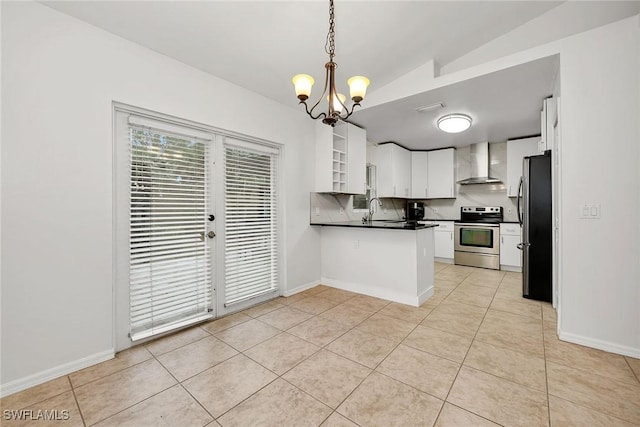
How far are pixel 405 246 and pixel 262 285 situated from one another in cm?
183

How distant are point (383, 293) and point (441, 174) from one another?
3541 millimetres

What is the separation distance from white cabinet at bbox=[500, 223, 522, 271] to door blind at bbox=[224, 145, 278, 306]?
13.4ft

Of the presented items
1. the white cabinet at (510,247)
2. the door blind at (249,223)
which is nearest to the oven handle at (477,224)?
the white cabinet at (510,247)

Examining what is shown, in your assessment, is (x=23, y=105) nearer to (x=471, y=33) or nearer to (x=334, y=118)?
(x=334, y=118)

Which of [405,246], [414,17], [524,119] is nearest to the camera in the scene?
[414,17]

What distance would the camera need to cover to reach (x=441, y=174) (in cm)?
578

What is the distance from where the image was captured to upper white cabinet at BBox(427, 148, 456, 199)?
5676 millimetres

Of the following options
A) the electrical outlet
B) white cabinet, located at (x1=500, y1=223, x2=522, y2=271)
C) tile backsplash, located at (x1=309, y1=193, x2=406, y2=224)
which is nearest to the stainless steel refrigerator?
the electrical outlet

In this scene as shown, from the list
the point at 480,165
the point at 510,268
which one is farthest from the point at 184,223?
the point at 480,165

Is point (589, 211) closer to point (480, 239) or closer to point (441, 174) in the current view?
point (480, 239)

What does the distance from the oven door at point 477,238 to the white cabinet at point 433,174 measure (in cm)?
90

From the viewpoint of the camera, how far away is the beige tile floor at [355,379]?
4.87 ft

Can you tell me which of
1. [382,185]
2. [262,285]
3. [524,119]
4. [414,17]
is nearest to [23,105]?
[262,285]

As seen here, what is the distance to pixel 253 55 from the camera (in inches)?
103
